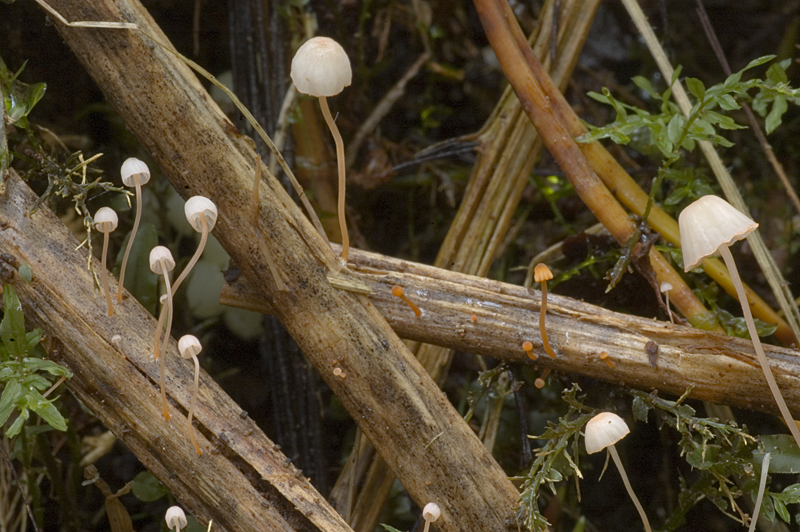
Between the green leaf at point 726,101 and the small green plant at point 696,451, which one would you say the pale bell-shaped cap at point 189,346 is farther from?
the green leaf at point 726,101

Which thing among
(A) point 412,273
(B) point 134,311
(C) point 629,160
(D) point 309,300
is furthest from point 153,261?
(C) point 629,160

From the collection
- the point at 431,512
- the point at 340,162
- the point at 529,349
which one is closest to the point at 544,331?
the point at 529,349

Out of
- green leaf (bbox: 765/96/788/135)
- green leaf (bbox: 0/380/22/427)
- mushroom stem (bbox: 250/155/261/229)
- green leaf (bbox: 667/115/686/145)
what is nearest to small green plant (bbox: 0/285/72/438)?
green leaf (bbox: 0/380/22/427)

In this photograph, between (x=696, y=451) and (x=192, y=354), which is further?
(x=696, y=451)

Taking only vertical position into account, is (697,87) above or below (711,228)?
above

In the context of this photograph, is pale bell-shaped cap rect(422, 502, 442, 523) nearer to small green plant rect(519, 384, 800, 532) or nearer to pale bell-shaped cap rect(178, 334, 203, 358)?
small green plant rect(519, 384, 800, 532)

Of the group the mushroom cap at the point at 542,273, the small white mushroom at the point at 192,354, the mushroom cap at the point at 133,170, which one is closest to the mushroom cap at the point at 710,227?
the mushroom cap at the point at 542,273

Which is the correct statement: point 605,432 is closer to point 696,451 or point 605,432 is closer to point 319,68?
point 696,451

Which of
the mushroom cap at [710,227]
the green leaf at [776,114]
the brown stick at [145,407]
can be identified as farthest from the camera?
the green leaf at [776,114]
